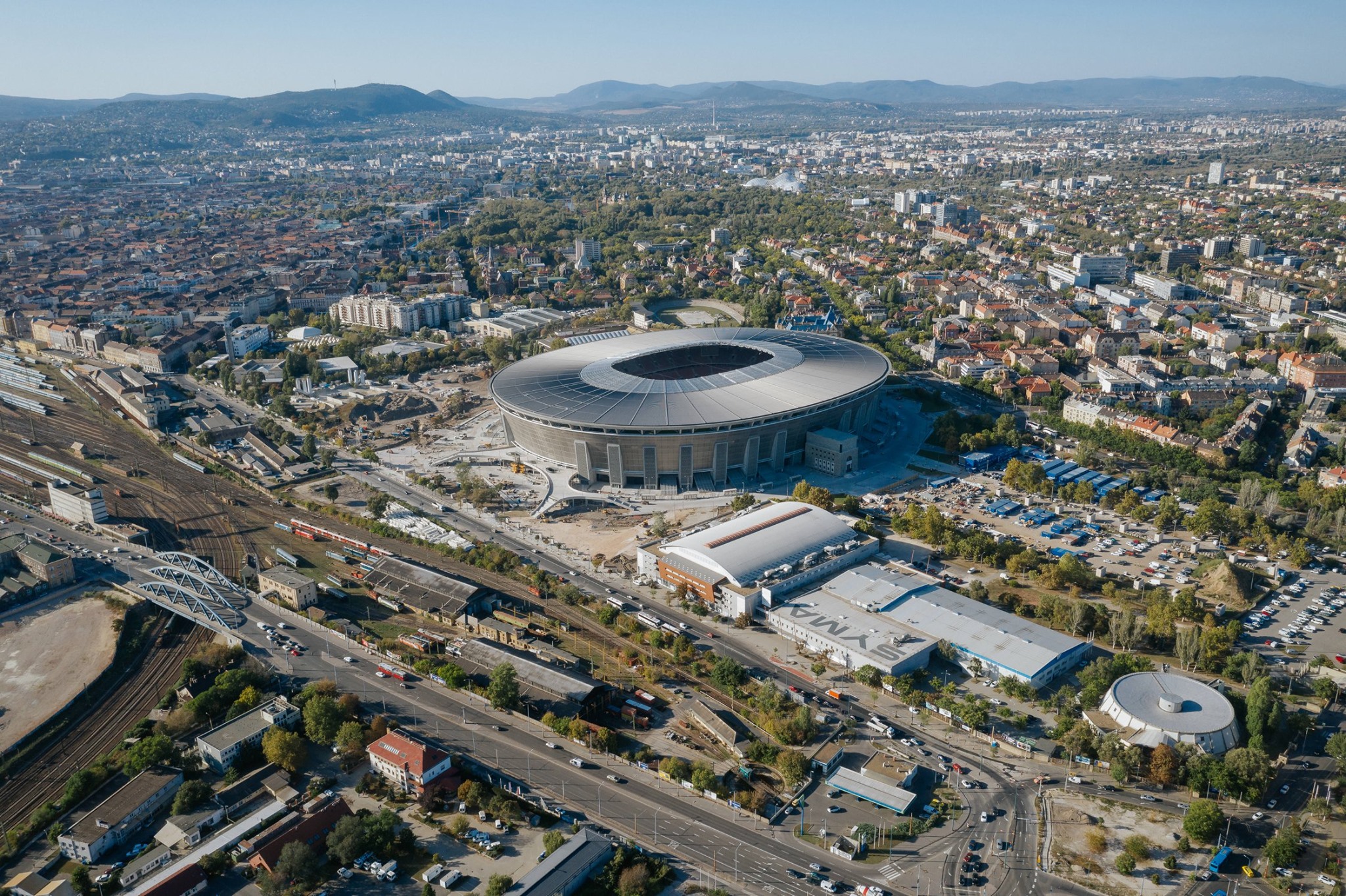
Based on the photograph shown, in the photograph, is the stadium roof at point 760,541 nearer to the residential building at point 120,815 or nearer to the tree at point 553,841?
the tree at point 553,841

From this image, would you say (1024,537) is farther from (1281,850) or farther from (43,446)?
(43,446)

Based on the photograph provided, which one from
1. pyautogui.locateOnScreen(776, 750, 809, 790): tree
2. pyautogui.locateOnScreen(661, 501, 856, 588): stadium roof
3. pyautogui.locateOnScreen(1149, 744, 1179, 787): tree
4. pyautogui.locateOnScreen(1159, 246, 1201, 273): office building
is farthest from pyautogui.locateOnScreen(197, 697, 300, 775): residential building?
pyautogui.locateOnScreen(1159, 246, 1201, 273): office building

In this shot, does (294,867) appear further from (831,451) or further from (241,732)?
(831,451)

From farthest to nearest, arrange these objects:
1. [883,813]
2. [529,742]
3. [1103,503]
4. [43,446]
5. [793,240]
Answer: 1. [793,240]
2. [43,446]
3. [1103,503]
4. [529,742]
5. [883,813]

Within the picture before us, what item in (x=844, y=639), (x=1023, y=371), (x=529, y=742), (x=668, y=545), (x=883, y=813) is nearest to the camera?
(x=883, y=813)

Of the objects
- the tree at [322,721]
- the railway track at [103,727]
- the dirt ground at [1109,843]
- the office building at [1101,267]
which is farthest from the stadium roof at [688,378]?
the office building at [1101,267]

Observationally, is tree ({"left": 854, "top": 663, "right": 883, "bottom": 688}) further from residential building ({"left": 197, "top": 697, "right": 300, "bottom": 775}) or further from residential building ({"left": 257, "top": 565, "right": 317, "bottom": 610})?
residential building ({"left": 257, "top": 565, "right": 317, "bottom": 610})

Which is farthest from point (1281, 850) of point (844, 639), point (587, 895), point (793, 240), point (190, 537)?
point (793, 240)
